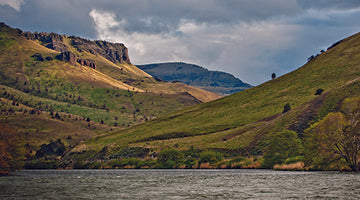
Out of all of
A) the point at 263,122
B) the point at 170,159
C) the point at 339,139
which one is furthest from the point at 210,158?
the point at 339,139

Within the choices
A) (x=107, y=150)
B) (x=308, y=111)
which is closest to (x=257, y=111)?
(x=308, y=111)

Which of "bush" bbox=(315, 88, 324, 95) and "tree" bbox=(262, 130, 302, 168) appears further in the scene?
"bush" bbox=(315, 88, 324, 95)

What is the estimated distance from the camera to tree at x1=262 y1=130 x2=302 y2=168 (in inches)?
3927

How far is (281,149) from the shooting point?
331 feet

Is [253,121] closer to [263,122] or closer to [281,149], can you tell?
[263,122]

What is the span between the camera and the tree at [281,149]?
99750 millimetres

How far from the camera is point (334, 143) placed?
213 feet

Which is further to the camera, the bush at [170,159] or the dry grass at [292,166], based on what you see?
the bush at [170,159]

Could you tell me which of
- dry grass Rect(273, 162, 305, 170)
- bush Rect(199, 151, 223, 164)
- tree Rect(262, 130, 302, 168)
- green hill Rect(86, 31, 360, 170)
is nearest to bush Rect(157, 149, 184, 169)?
bush Rect(199, 151, 223, 164)

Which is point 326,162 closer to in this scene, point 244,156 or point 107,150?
point 244,156

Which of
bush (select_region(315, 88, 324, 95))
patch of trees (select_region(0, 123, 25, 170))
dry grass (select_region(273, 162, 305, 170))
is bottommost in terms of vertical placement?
dry grass (select_region(273, 162, 305, 170))

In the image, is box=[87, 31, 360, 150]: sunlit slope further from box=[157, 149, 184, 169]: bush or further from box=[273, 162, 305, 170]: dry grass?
box=[273, 162, 305, 170]: dry grass

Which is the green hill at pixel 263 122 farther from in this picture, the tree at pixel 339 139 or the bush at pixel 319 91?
the tree at pixel 339 139

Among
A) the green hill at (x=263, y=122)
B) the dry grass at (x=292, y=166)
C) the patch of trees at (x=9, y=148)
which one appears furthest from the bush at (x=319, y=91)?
the patch of trees at (x=9, y=148)
